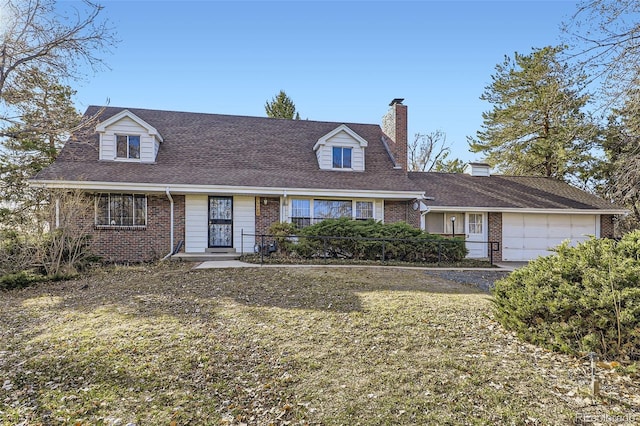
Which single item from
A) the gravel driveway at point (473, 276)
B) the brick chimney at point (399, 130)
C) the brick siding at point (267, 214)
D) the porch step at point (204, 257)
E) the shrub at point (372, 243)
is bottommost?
the gravel driveway at point (473, 276)

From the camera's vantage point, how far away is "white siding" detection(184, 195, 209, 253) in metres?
13.0

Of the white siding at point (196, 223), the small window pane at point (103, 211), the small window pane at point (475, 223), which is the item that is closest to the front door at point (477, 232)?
the small window pane at point (475, 223)

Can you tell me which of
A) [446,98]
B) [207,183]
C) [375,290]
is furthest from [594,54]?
[207,183]

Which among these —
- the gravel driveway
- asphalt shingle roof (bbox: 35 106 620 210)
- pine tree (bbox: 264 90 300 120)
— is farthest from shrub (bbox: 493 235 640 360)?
pine tree (bbox: 264 90 300 120)

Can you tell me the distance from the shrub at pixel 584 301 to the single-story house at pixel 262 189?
24.4ft

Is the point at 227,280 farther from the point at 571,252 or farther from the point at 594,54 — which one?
the point at 594,54

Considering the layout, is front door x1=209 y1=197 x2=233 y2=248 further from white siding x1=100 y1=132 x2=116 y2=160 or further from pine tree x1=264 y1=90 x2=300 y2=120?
pine tree x1=264 y1=90 x2=300 y2=120

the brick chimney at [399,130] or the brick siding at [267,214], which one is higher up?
the brick chimney at [399,130]

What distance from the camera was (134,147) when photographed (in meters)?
13.7

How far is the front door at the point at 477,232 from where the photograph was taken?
1541 centimetres

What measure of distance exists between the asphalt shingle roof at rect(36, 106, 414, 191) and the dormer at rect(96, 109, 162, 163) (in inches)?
14.1

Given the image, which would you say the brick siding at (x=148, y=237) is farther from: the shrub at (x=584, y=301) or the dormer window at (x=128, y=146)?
the shrub at (x=584, y=301)

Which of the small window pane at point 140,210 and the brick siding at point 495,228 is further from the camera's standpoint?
the brick siding at point 495,228

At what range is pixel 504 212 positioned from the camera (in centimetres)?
1534
